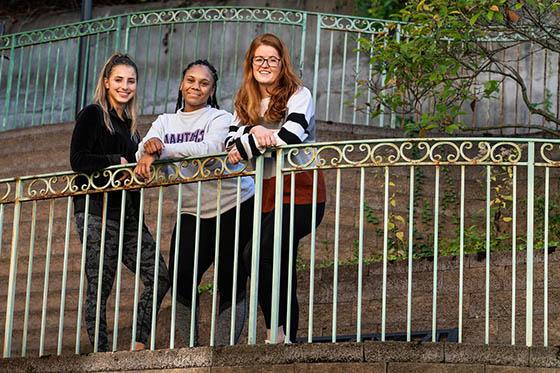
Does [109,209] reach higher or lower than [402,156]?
lower

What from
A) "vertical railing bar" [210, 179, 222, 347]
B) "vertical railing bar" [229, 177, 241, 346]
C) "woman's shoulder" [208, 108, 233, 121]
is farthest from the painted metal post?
"vertical railing bar" [229, 177, 241, 346]

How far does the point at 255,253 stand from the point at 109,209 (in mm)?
1162

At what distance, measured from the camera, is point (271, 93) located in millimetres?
9500

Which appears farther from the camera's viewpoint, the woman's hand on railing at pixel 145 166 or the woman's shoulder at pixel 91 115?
the woman's shoulder at pixel 91 115

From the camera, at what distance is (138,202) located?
9.98 metres

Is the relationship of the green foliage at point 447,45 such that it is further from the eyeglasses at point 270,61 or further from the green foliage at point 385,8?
the eyeglasses at point 270,61

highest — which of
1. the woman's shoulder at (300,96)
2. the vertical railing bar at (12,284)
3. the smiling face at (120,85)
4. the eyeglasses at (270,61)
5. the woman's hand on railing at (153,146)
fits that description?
the eyeglasses at (270,61)

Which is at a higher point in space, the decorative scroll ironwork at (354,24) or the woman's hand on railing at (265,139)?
the decorative scroll ironwork at (354,24)

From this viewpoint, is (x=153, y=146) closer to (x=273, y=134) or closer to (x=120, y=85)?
(x=120, y=85)

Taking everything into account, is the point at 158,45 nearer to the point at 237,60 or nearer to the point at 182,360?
the point at 237,60

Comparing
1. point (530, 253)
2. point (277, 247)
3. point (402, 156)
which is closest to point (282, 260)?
point (277, 247)

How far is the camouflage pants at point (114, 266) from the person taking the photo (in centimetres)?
967

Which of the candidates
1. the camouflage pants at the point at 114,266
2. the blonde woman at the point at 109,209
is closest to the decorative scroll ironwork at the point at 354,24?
the blonde woman at the point at 109,209

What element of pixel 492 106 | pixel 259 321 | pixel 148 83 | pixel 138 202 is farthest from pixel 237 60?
pixel 138 202
